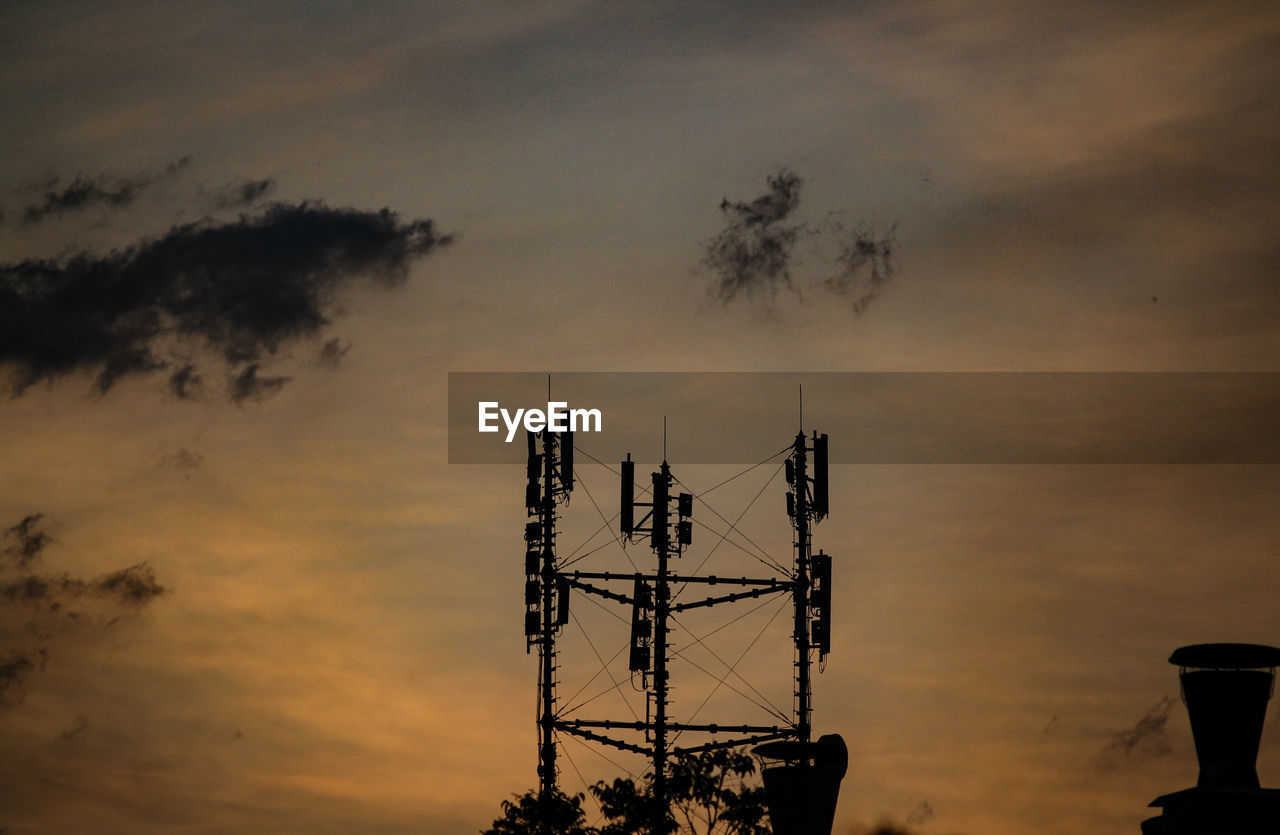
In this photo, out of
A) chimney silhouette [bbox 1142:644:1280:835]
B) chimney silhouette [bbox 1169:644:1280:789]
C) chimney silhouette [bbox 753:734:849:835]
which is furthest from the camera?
chimney silhouette [bbox 753:734:849:835]

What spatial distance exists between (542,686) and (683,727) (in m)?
9.66

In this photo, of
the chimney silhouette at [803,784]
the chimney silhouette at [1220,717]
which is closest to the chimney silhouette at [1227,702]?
the chimney silhouette at [1220,717]

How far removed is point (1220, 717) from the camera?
93500mm

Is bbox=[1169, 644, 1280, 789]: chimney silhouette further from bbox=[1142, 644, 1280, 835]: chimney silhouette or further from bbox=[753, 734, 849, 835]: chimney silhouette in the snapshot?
bbox=[753, 734, 849, 835]: chimney silhouette

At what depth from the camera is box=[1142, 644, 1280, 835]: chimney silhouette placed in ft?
297

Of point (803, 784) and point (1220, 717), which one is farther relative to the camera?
point (803, 784)

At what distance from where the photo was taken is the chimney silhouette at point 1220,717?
90.5 metres

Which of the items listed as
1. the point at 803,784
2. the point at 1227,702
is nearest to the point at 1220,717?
the point at 1227,702

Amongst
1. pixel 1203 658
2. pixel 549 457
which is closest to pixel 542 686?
pixel 549 457

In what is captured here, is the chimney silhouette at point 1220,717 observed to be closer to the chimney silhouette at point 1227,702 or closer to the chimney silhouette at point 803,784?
the chimney silhouette at point 1227,702

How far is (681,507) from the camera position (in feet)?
372

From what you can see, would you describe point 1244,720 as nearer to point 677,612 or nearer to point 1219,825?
point 1219,825

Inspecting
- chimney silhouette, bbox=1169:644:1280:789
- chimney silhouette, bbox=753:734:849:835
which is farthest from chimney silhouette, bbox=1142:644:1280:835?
chimney silhouette, bbox=753:734:849:835

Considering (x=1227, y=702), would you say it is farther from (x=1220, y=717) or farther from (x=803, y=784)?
Answer: (x=803, y=784)
